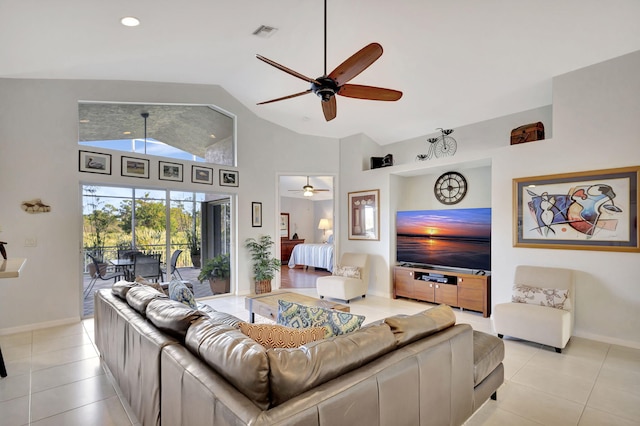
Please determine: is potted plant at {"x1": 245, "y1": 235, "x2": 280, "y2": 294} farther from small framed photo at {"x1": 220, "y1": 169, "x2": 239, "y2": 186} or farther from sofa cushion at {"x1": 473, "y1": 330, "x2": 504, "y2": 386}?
sofa cushion at {"x1": 473, "y1": 330, "x2": 504, "y2": 386}

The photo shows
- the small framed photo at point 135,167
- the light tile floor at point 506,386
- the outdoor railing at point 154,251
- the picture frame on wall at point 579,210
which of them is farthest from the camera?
the small framed photo at point 135,167

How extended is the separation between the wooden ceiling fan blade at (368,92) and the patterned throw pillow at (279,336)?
2.09 metres

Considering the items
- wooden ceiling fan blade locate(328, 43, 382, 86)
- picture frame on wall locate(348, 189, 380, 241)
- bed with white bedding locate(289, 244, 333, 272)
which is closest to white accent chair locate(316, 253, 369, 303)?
picture frame on wall locate(348, 189, 380, 241)

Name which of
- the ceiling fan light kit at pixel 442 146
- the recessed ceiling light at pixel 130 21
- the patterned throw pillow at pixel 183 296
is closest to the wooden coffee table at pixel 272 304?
the patterned throw pillow at pixel 183 296

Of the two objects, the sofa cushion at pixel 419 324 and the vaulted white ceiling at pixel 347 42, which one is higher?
the vaulted white ceiling at pixel 347 42

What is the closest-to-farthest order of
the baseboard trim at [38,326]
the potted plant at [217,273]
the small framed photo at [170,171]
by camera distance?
the baseboard trim at [38,326] < the small framed photo at [170,171] < the potted plant at [217,273]

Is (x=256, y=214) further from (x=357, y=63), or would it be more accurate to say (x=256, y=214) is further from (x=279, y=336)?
(x=279, y=336)

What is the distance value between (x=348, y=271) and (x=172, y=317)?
416 cm

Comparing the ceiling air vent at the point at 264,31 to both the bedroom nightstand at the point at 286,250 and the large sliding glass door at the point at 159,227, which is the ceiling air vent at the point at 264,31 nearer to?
the large sliding glass door at the point at 159,227

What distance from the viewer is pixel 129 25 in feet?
9.93

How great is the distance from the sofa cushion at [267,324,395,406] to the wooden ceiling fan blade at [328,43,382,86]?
6.10 feet

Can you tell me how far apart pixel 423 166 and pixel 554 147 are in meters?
1.76

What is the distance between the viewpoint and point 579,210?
3.63 meters

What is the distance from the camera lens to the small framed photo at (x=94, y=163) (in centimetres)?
424
